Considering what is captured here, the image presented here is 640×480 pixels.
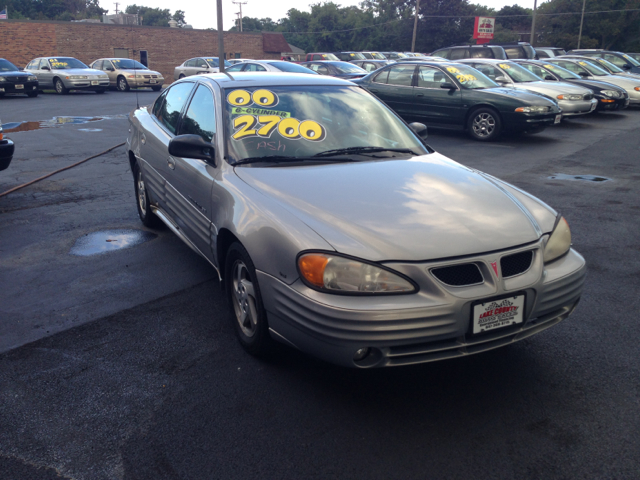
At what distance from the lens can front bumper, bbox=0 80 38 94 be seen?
71.0 ft

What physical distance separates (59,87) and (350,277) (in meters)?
25.8

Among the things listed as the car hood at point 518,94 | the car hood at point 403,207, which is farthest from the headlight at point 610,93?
the car hood at point 403,207

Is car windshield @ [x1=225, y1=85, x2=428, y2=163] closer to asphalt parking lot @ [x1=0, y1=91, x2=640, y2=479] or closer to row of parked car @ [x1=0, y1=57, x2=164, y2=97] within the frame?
asphalt parking lot @ [x1=0, y1=91, x2=640, y2=479]

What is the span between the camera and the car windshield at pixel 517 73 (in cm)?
1455

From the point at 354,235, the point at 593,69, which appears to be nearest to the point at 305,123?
the point at 354,235

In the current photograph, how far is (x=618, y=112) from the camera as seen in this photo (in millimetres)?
17766

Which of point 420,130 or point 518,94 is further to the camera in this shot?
point 518,94

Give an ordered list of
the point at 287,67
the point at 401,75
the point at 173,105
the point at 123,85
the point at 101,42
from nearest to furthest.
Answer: the point at 173,105, the point at 401,75, the point at 287,67, the point at 123,85, the point at 101,42

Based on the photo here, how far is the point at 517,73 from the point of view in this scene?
14.8m

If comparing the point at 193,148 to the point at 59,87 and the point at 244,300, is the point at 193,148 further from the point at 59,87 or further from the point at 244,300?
the point at 59,87

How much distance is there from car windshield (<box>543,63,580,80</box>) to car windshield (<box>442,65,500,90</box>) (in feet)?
17.1

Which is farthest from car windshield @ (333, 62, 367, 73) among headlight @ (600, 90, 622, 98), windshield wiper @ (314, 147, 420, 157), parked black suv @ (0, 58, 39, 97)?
windshield wiper @ (314, 147, 420, 157)

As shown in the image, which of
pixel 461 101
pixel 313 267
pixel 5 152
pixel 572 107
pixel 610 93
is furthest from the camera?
pixel 610 93

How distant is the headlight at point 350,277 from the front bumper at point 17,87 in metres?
22.9
